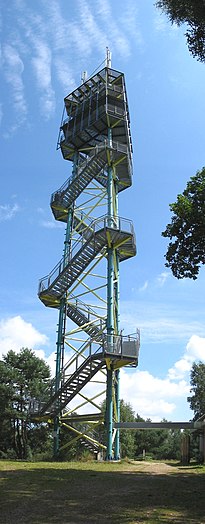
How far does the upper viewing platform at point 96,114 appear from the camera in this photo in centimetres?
2862

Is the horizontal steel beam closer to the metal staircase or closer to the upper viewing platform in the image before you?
the metal staircase

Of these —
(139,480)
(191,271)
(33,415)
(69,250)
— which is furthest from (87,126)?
(139,480)

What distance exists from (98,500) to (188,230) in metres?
10.6

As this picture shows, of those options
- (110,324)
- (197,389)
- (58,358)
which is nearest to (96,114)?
(110,324)

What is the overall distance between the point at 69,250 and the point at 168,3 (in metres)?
17.5

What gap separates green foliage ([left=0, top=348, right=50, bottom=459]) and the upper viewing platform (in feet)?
64.9

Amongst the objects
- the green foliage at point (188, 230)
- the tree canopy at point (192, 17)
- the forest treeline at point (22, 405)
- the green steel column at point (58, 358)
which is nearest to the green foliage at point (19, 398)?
the forest treeline at point (22, 405)

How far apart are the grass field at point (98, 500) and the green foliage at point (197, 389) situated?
40.2 meters

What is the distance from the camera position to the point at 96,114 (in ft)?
93.8

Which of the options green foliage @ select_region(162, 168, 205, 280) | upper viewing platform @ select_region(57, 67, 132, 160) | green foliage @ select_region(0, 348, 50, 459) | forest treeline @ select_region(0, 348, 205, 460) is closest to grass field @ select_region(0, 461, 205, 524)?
green foliage @ select_region(162, 168, 205, 280)

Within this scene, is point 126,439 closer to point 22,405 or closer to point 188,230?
point 22,405

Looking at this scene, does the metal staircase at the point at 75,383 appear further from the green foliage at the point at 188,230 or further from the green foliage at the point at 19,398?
the green foliage at the point at 19,398

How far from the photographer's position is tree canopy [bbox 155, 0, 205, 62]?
10.4 metres

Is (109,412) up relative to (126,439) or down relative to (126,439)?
up
